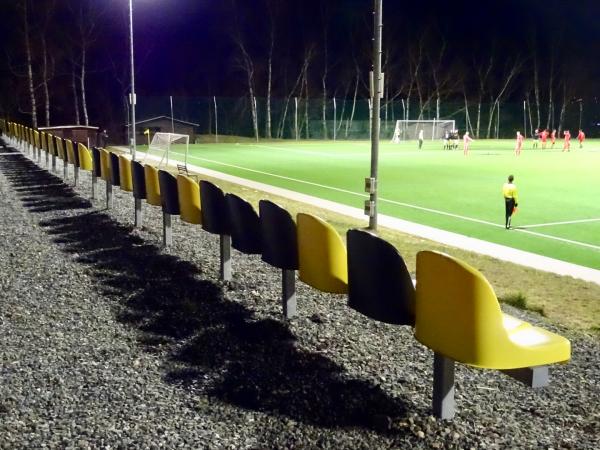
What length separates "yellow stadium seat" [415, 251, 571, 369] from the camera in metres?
3.80

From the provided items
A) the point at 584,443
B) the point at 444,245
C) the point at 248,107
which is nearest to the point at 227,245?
the point at 584,443

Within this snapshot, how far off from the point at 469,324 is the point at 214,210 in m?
4.14

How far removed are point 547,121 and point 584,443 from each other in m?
79.0

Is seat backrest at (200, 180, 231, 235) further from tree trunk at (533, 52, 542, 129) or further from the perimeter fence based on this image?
tree trunk at (533, 52, 542, 129)

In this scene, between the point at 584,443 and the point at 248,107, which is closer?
the point at 584,443

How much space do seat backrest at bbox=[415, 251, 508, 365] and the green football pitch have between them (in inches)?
276

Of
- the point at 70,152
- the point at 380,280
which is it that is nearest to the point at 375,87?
the point at 380,280

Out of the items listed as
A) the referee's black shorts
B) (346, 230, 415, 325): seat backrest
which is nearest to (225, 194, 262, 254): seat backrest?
(346, 230, 415, 325): seat backrest

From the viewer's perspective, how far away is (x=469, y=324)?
151 inches

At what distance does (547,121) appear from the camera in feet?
256

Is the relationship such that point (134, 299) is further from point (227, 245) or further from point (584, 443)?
point (584, 443)

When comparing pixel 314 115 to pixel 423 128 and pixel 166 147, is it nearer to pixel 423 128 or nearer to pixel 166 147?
pixel 423 128

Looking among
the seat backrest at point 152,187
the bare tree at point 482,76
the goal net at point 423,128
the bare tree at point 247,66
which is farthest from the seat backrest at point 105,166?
the bare tree at point 482,76

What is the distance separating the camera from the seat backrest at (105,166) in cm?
1230
